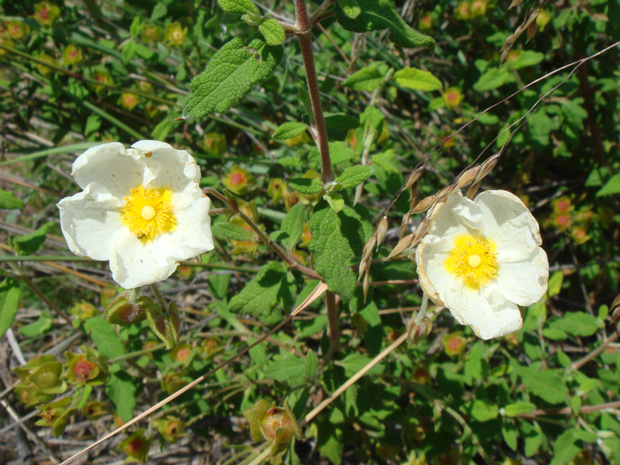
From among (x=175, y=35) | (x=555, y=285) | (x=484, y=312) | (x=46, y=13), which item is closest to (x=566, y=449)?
(x=555, y=285)

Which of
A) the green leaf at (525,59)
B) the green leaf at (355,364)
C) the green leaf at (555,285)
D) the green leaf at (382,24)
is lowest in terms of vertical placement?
the green leaf at (555,285)

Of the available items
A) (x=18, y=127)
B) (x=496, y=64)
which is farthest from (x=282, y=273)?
(x=18, y=127)

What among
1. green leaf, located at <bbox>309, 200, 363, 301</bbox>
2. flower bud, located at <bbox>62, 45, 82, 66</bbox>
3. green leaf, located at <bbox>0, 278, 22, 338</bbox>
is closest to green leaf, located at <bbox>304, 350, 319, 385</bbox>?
green leaf, located at <bbox>309, 200, 363, 301</bbox>

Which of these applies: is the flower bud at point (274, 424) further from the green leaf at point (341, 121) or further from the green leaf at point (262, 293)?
the green leaf at point (341, 121)

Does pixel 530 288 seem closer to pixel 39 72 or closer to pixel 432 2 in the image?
pixel 432 2


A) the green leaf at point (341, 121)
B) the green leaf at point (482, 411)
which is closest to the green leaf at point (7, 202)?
the green leaf at point (341, 121)

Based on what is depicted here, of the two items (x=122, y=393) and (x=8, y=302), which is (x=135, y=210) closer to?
(x=8, y=302)

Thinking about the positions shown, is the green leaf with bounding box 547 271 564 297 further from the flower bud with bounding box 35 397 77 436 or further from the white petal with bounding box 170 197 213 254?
the flower bud with bounding box 35 397 77 436
